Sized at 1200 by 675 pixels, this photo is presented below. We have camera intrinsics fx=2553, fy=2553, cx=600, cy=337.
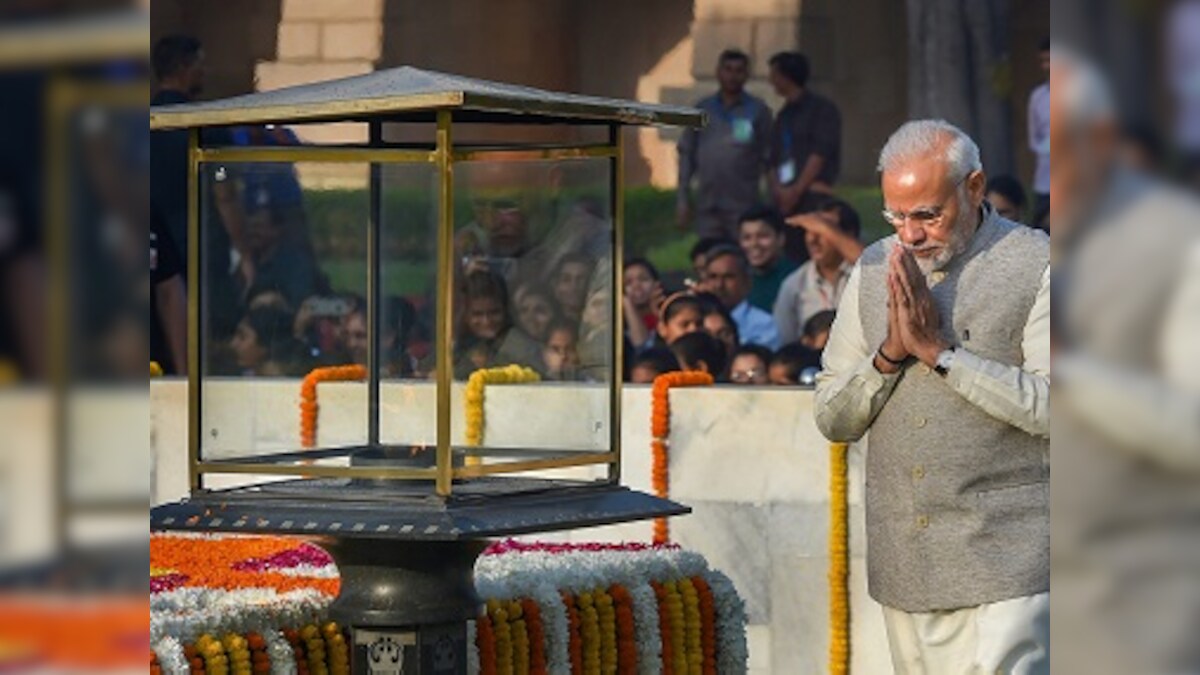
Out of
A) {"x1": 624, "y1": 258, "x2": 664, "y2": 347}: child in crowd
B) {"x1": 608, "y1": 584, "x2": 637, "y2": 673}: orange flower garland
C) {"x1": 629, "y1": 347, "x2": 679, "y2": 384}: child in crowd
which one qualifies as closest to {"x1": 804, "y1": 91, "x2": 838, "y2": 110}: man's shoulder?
A: {"x1": 624, "y1": 258, "x2": 664, "y2": 347}: child in crowd

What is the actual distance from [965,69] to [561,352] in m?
8.01

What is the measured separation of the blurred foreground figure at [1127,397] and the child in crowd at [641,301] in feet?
34.5

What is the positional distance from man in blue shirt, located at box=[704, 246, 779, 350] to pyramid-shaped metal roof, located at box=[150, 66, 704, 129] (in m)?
5.96

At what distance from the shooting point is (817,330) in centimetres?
1127

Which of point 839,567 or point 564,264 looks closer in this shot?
point 564,264

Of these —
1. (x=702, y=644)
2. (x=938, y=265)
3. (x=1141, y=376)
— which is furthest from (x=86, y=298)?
(x=702, y=644)

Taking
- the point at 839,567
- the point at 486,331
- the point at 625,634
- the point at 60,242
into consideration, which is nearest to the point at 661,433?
the point at 839,567

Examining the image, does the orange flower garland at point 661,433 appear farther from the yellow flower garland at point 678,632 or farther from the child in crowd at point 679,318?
the child in crowd at point 679,318

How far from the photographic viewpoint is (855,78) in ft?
46.4

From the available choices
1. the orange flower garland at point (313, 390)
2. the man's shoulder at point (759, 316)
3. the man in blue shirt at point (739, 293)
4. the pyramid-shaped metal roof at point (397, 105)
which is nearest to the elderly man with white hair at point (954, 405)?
the pyramid-shaped metal roof at point (397, 105)

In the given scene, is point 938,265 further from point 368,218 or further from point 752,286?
point 752,286

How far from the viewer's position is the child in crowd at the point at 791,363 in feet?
35.6

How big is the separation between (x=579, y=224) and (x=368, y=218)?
0.56m

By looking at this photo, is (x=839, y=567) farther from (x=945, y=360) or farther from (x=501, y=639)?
(x=945, y=360)
